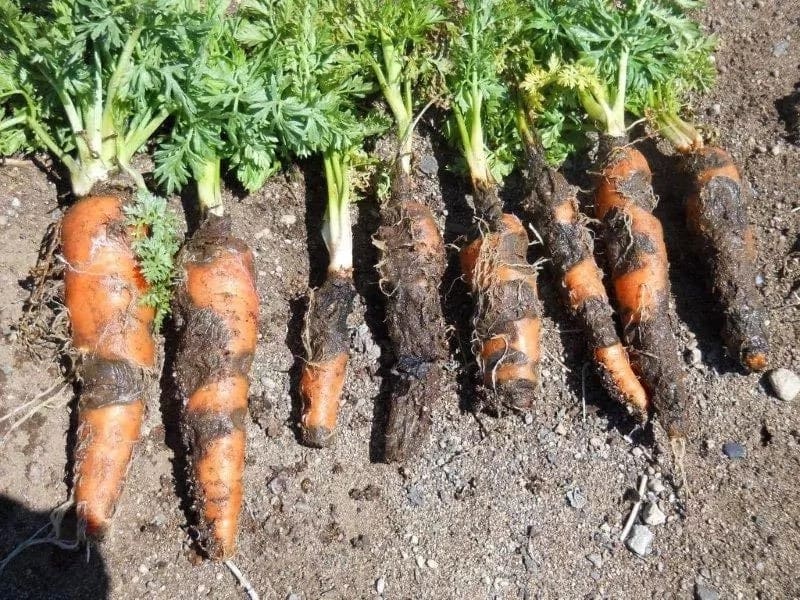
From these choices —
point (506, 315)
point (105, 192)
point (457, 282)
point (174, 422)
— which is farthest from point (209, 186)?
point (506, 315)

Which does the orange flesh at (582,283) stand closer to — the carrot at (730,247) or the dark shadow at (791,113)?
the carrot at (730,247)

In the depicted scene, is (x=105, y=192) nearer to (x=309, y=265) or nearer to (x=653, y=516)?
(x=309, y=265)

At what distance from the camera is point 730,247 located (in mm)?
3697

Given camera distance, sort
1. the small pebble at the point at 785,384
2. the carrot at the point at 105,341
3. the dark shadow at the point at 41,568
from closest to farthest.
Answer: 1. the dark shadow at the point at 41,568
2. the carrot at the point at 105,341
3. the small pebble at the point at 785,384

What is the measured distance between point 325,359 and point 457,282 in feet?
3.41

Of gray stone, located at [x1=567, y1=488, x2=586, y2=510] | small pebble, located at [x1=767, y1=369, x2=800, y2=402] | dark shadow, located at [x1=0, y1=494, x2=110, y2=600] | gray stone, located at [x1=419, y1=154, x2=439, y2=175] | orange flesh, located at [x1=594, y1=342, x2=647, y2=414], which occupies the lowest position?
dark shadow, located at [x1=0, y1=494, x2=110, y2=600]

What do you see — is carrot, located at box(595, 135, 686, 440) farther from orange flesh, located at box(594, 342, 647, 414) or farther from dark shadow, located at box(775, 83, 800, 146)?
dark shadow, located at box(775, 83, 800, 146)

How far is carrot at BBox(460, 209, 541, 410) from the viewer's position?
3.58m

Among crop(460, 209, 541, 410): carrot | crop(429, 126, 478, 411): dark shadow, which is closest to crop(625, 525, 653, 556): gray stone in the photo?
crop(460, 209, 541, 410): carrot

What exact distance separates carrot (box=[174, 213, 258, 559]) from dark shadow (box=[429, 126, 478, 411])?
4.04 ft

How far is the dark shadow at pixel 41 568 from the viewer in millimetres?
3301

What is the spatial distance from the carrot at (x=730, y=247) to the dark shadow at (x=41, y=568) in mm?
3807

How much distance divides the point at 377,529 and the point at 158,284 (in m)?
1.90

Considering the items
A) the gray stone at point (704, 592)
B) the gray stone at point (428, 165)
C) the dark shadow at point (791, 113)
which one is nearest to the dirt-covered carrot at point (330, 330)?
the gray stone at point (428, 165)
